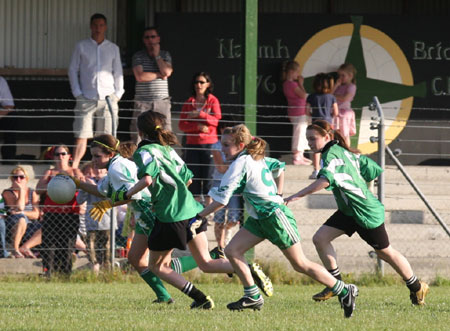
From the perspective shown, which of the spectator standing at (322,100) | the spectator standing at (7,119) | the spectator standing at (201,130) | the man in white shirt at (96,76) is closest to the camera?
the spectator standing at (201,130)

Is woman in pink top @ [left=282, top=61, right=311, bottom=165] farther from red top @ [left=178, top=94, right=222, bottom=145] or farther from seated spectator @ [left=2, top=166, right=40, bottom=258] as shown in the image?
seated spectator @ [left=2, top=166, right=40, bottom=258]

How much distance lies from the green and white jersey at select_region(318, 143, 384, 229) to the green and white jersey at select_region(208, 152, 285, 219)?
78 cm

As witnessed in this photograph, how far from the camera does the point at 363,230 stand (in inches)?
378

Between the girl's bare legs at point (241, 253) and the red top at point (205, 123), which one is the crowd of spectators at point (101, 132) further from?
the girl's bare legs at point (241, 253)

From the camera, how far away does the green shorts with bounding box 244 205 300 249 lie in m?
8.61

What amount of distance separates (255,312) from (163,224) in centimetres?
106

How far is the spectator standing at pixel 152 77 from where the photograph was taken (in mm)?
13969

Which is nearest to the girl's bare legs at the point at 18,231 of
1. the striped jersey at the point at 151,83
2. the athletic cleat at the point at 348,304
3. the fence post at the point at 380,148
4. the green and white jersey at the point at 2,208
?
the green and white jersey at the point at 2,208

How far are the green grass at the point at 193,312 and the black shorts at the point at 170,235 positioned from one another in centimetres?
54

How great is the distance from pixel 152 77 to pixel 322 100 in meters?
2.39

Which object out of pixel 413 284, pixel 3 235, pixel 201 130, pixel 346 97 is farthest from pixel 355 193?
pixel 346 97

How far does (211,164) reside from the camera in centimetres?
1323

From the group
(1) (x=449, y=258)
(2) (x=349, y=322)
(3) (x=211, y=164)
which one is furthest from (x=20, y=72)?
(2) (x=349, y=322)

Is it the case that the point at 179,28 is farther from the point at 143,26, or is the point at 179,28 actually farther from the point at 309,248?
the point at 309,248
